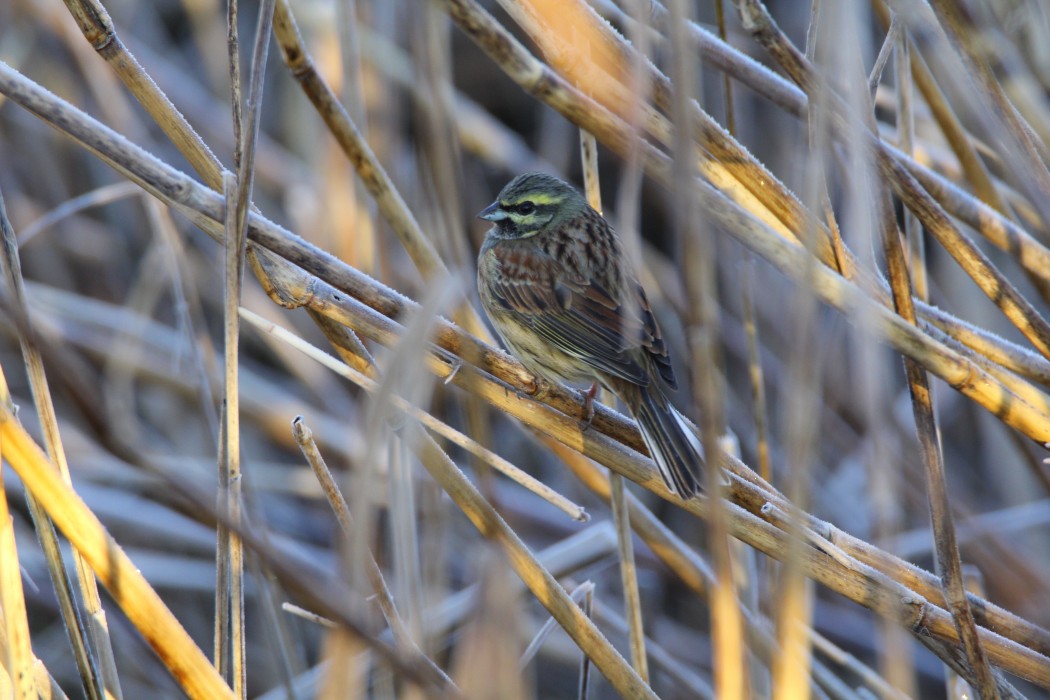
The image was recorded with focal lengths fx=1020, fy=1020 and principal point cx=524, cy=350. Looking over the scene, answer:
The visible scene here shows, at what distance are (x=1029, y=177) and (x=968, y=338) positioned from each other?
59 centimetres

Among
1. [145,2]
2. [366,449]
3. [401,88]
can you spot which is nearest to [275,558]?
[366,449]

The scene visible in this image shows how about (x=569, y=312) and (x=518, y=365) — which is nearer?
(x=518, y=365)

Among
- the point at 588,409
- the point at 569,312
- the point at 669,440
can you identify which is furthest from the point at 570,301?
the point at 669,440

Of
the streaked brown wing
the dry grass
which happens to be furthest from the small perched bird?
the dry grass

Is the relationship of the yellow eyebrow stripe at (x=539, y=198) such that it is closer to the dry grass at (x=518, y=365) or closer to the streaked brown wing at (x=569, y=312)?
the streaked brown wing at (x=569, y=312)

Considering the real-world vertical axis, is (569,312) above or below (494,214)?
below

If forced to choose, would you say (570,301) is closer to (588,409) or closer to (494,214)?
(494,214)

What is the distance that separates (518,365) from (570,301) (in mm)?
692

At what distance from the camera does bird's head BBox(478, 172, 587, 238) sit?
3115mm

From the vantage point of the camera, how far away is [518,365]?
2.32 m

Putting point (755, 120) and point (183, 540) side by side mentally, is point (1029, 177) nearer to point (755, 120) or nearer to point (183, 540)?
point (755, 120)

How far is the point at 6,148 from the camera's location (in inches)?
177

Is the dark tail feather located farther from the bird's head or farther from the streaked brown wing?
the bird's head

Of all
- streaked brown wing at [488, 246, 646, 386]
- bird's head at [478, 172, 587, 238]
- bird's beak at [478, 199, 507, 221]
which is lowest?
streaked brown wing at [488, 246, 646, 386]
